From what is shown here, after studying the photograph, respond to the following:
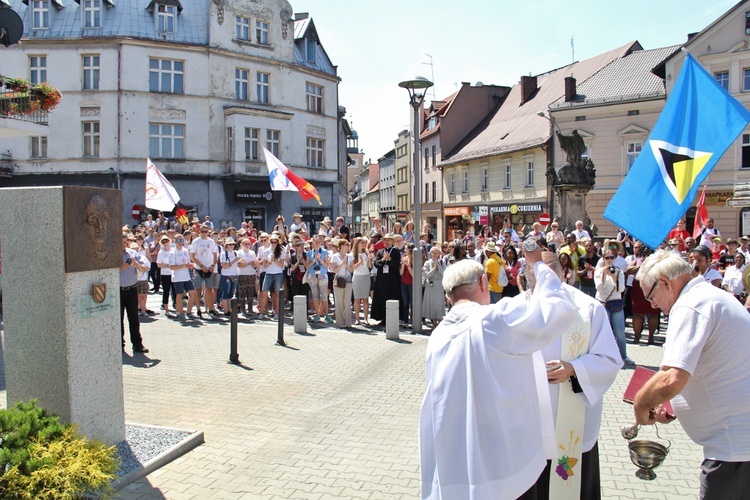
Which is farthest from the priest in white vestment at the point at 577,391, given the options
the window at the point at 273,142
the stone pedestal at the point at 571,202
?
the window at the point at 273,142

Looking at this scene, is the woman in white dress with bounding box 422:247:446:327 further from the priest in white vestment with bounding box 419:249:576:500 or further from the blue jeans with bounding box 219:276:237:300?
the priest in white vestment with bounding box 419:249:576:500

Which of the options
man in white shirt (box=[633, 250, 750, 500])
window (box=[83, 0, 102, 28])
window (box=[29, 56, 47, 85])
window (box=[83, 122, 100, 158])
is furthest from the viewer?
window (box=[83, 0, 102, 28])

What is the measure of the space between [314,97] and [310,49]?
317 centimetres

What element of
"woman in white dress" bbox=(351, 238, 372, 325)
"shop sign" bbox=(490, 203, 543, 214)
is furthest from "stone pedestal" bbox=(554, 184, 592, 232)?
"shop sign" bbox=(490, 203, 543, 214)

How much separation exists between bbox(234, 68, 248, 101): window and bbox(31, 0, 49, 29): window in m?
10.1

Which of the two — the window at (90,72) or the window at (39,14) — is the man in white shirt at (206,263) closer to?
the window at (90,72)

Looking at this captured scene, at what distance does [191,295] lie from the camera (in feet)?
47.1

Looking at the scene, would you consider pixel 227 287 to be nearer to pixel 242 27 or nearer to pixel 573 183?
pixel 573 183

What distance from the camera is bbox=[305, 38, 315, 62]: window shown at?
38.9 meters

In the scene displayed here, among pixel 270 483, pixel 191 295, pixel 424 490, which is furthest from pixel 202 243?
pixel 424 490

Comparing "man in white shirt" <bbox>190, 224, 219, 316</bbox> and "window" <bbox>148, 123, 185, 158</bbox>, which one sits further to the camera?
"window" <bbox>148, 123, 185, 158</bbox>

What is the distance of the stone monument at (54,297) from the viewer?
5.21 m

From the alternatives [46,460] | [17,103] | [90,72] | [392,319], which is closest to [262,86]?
[90,72]

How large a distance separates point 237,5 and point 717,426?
36.2m
